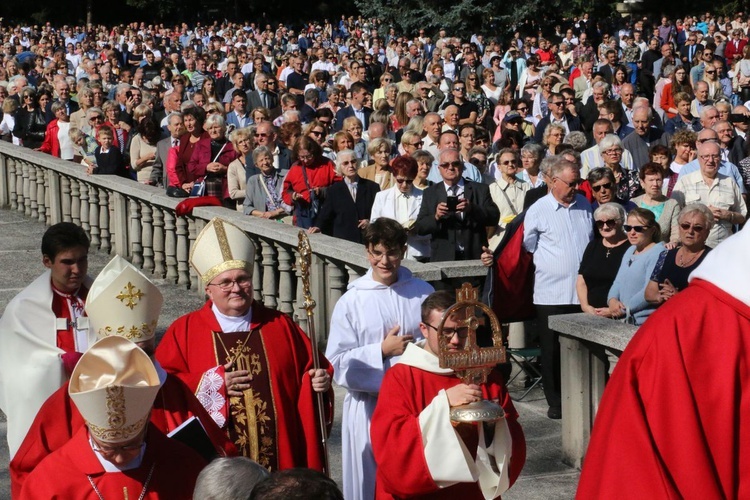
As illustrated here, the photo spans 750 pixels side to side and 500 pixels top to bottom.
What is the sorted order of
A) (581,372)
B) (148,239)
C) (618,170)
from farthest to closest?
1. (148,239)
2. (618,170)
3. (581,372)

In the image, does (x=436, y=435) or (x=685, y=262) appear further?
(x=685, y=262)

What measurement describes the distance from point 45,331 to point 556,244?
409cm

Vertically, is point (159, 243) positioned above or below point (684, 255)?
above

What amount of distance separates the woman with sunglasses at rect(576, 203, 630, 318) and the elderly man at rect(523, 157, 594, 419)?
0.88 ft

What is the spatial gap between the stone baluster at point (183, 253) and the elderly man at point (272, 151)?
0.90m

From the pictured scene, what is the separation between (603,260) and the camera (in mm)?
9164

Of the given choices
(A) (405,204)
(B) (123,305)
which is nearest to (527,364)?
(A) (405,204)

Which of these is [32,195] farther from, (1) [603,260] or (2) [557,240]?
(1) [603,260]

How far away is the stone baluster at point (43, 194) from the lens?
17.2 meters

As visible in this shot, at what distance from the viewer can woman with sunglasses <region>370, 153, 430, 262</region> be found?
1059 centimetres

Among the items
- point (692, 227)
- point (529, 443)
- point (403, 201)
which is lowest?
point (529, 443)

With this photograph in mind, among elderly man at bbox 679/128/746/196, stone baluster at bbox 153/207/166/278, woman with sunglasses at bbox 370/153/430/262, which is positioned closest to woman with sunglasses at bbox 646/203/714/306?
woman with sunglasses at bbox 370/153/430/262

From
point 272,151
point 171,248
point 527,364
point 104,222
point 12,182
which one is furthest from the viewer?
point 12,182

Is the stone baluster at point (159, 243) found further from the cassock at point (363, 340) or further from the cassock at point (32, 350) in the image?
the cassock at point (363, 340)
